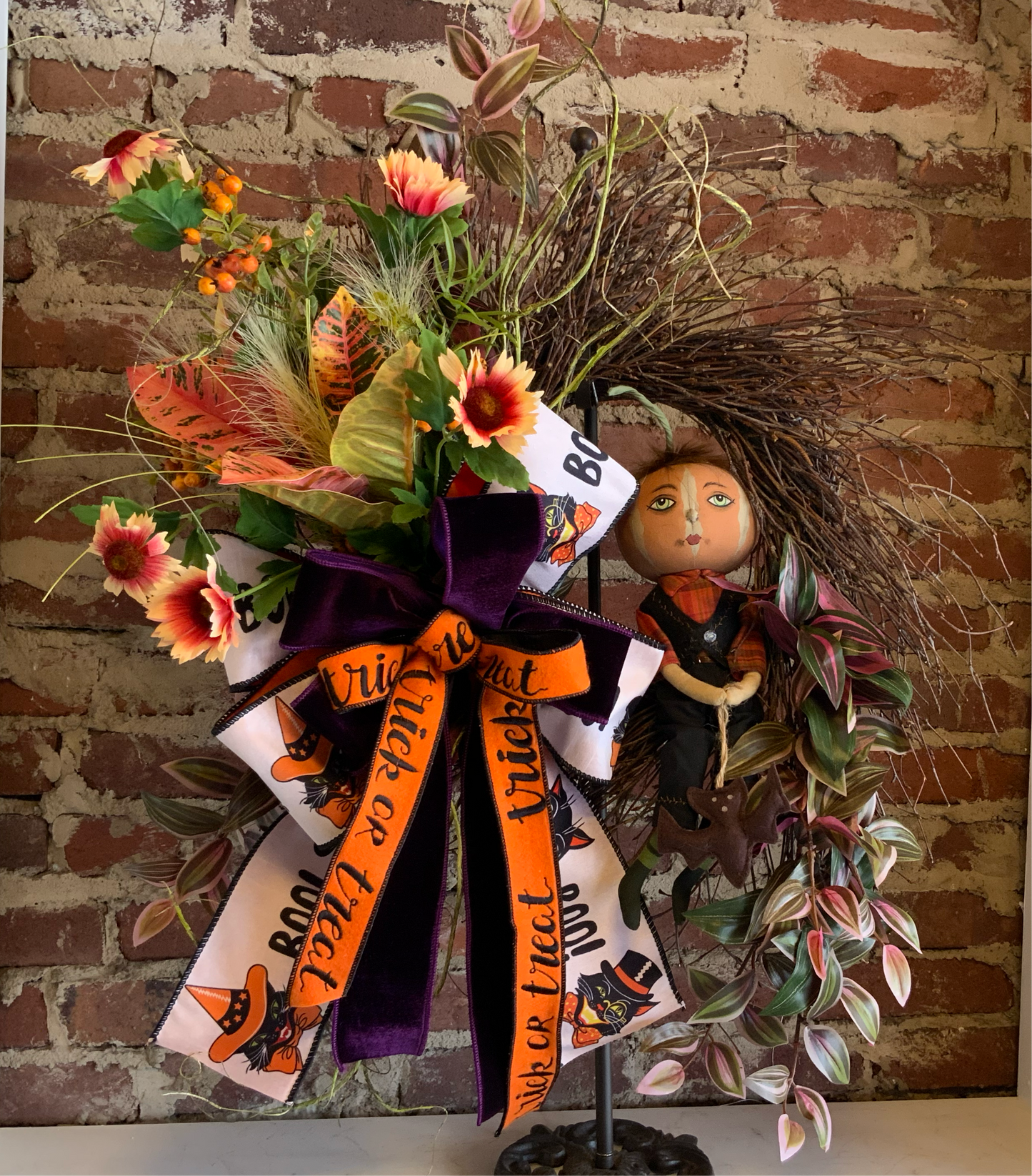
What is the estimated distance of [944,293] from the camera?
0.97m

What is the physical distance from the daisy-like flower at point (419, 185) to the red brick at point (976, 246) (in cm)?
58

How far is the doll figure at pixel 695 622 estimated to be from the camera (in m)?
0.66

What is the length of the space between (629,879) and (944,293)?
0.67m

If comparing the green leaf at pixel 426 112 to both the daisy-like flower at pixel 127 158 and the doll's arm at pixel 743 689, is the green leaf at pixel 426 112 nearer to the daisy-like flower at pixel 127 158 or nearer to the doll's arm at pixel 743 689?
the daisy-like flower at pixel 127 158

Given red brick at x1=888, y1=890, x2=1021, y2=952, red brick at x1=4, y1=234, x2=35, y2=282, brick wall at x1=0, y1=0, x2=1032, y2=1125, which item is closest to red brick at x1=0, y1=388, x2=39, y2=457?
brick wall at x1=0, y1=0, x2=1032, y2=1125

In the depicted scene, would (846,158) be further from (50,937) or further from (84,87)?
(50,937)

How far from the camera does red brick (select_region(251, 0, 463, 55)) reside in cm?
91

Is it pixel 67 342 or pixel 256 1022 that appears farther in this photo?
pixel 67 342

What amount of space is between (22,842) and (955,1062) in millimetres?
933

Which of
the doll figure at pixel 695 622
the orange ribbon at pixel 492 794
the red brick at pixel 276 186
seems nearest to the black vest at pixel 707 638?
the doll figure at pixel 695 622

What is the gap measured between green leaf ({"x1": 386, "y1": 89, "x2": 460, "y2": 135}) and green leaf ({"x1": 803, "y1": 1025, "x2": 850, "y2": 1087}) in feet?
2.30

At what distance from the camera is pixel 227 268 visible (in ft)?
2.00

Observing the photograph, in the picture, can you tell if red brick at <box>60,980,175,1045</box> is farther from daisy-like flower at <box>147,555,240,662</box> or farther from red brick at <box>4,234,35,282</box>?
red brick at <box>4,234,35,282</box>

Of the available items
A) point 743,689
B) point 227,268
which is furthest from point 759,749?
point 227,268
